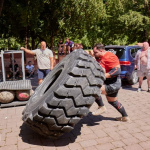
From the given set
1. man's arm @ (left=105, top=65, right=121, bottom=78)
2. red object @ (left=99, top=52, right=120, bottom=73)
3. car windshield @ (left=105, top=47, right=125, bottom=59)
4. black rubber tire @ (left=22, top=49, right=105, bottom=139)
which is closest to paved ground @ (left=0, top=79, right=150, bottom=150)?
black rubber tire @ (left=22, top=49, right=105, bottom=139)

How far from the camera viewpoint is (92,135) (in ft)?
12.5

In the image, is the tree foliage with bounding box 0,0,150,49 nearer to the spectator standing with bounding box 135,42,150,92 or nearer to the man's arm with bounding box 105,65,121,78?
the spectator standing with bounding box 135,42,150,92

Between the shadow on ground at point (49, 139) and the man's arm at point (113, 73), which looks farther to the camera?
the man's arm at point (113, 73)

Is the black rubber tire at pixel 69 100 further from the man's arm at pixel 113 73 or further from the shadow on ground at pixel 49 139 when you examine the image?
the man's arm at pixel 113 73

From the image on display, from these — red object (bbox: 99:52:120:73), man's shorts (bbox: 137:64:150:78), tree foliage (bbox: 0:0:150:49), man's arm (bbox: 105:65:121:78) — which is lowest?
man's shorts (bbox: 137:64:150:78)

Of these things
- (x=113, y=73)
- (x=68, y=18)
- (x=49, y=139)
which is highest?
(x=68, y=18)

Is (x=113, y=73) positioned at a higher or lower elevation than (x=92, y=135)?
higher

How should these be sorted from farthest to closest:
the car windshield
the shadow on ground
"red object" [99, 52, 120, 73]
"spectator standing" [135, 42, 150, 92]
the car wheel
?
1. the car wheel
2. the car windshield
3. "spectator standing" [135, 42, 150, 92]
4. "red object" [99, 52, 120, 73]
5. the shadow on ground

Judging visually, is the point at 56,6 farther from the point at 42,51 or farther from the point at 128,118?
the point at 128,118

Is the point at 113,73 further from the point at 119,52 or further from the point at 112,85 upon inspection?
the point at 119,52

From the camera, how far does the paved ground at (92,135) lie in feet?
11.2

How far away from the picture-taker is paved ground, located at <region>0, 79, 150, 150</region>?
3424 mm

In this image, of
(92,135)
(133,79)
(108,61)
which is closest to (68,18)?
(133,79)

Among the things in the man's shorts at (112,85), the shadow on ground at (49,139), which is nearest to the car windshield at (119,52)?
the man's shorts at (112,85)
